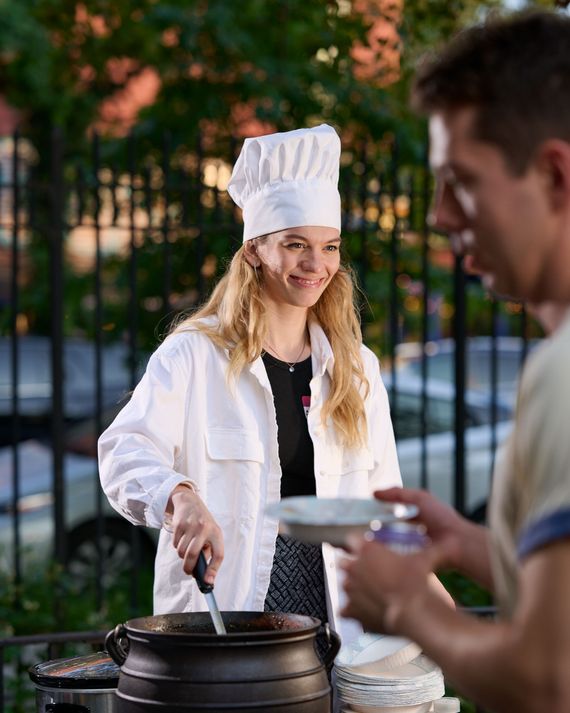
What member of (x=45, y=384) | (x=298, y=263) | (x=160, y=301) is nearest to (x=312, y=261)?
(x=298, y=263)

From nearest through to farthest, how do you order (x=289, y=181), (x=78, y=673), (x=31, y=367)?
(x=78, y=673) → (x=289, y=181) → (x=31, y=367)

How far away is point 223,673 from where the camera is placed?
2488 millimetres

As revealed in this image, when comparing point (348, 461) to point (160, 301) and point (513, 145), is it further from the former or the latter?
point (160, 301)

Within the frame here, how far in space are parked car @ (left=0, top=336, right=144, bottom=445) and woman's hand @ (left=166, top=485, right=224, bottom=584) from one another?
28.0 ft

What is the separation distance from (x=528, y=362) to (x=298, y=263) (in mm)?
2054

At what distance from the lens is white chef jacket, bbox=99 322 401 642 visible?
3424 mm

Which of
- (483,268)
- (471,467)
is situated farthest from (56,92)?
(483,268)

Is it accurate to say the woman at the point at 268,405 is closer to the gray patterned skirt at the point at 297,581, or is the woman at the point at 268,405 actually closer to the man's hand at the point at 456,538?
the gray patterned skirt at the point at 297,581

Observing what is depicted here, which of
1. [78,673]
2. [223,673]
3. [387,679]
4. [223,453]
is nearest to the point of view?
[223,673]

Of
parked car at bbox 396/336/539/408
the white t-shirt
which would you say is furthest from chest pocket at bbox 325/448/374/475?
parked car at bbox 396/336/539/408

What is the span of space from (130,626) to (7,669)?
467 cm

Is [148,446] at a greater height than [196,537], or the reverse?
[148,446]

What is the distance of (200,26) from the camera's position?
8.02m

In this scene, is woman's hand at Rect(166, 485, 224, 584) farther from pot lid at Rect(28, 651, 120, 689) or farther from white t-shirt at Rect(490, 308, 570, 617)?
white t-shirt at Rect(490, 308, 570, 617)
